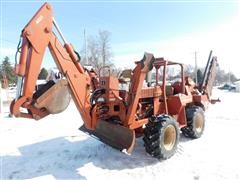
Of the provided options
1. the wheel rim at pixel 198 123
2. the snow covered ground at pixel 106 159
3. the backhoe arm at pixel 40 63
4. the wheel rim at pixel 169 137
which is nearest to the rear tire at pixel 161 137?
the wheel rim at pixel 169 137

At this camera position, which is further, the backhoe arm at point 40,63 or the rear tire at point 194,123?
the rear tire at point 194,123

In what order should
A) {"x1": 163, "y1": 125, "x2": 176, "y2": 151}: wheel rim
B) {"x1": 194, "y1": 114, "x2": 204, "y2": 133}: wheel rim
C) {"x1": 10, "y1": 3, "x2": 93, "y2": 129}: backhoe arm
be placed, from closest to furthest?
{"x1": 10, "y1": 3, "x2": 93, "y2": 129}: backhoe arm
{"x1": 163, "y1": 125, "x2": 176, "y2": 151}: wheel rim
{"x1": 194, "y1": 114, "x2": 204, "y2": 133}: wheel rim

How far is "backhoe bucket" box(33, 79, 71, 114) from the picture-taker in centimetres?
571

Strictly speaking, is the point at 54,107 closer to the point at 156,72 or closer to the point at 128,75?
the point at 128,75

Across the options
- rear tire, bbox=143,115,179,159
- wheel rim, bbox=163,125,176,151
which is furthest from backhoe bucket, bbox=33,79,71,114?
wheel rim, bbox=163,125,176,151

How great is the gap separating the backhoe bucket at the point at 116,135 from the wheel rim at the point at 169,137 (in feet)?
3.46

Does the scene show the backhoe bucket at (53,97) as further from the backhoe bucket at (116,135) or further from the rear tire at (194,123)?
the rear tire at (194,123)

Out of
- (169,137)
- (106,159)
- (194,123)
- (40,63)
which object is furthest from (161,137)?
(40,63)

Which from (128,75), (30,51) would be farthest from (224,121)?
(30,51)

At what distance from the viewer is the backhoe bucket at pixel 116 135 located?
565 centimetres

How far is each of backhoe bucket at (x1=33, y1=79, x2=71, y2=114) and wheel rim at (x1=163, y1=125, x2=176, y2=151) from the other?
2488mm

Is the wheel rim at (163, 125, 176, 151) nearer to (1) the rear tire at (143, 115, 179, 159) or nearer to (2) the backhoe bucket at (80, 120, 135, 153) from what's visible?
(1) the rear tire at (143, 115, 179, 159)

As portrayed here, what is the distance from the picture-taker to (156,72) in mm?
7395

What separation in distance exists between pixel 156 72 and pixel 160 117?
1586 millimetres
